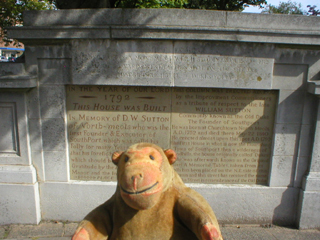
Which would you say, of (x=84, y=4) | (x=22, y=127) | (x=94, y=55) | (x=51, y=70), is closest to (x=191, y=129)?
(x=94, y=55)

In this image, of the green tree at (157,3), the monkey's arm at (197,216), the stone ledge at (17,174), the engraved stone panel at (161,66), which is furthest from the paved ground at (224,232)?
the green tree at (157,3)

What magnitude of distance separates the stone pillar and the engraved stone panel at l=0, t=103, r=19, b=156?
4636 mm

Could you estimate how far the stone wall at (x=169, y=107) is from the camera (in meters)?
3.55

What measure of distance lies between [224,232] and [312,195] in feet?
5.00

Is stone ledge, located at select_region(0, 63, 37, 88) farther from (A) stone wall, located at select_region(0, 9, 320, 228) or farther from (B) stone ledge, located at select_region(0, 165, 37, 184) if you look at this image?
(B) stone ledge, located at select_region(0, 165, 37, 184)

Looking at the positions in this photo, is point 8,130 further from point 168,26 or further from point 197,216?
point 197,216

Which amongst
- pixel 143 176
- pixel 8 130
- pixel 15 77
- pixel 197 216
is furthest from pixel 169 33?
pixel 8 130

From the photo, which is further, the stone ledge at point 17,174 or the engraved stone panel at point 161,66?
the stone ledge at point 17,174

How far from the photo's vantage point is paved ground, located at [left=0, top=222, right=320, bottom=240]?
3682 mm

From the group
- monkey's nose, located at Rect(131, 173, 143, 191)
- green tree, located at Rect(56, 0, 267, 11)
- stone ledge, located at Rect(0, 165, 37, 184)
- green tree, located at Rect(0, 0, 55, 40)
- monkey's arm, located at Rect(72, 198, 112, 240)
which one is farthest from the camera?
green tree, located at Rect(0, 0, 55, 40)

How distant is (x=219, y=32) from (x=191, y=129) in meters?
1.53

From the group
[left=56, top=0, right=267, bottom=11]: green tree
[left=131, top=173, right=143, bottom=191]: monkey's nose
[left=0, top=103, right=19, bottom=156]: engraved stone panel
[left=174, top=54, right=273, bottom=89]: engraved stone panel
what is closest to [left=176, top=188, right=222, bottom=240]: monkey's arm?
[left=131, top=173, right=143, bottom=191]: monkey's nose

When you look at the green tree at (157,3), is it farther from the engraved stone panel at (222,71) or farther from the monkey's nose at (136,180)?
the monkey's nose at (136,180)

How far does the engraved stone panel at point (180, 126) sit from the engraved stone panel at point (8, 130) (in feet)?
2.70
